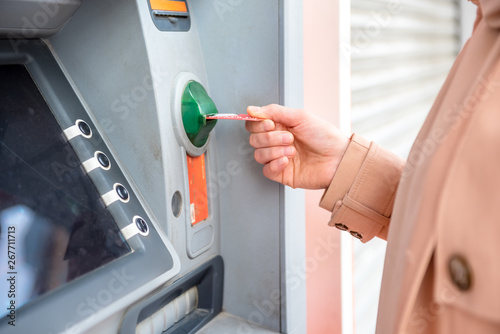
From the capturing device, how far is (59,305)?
898 millimetres

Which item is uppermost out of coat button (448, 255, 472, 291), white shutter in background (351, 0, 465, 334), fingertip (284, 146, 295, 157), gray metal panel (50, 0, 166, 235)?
gray metal panel (50, 0, 166, 235)

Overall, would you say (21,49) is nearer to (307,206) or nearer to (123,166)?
(123,166)

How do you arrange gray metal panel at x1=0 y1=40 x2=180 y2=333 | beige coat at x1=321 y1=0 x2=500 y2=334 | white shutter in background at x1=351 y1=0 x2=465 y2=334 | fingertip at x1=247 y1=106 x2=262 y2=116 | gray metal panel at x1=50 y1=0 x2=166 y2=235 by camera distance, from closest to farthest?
1. beige coat at x1=321 y1=0 x2=500 y2=334
2. gray metal panel at x1=0 y1=40 x2=180 y2=333
3. gray metal panel at x1=50 y1=0 x2=166 y2=235
4. fingertip at x1=247 y1=106 x2=262 y2=116
5. white shutter in background at x1=351 y1=0 x2=465 y2=334

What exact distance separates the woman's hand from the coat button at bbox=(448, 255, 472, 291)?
62 cm

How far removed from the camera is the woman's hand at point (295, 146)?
4.19ft

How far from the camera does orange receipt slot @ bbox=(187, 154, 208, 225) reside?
1.27 m

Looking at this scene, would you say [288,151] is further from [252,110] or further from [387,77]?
[387,77]

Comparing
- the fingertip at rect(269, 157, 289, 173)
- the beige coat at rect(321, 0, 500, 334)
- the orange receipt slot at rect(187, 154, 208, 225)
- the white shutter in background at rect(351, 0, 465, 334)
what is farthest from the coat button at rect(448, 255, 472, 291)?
the white shutter in background at rect(351, 0, 465, 334)

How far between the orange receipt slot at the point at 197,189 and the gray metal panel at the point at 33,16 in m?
0.44

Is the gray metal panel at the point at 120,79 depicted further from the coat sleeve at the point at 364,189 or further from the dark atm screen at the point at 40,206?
the coat sleeve at the point at 364,189

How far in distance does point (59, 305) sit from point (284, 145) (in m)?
0.69

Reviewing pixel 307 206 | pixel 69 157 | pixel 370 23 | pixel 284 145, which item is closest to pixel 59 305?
pixel 69 157

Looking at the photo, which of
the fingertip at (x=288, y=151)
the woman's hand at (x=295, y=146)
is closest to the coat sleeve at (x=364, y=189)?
the woman's hand at (x=295, y=146)

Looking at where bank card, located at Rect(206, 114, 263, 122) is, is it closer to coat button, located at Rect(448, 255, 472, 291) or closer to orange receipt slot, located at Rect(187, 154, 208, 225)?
orange receipt slot, located at Rect(187, 154, 208, 225)
